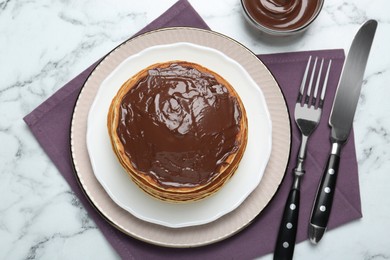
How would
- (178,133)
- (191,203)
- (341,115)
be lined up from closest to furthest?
(178,133) < (191,203) < (341,115)

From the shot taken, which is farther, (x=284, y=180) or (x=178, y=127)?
(x=284, y=180)

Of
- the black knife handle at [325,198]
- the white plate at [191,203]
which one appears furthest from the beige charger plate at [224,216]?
the black knife handle at [325,198]

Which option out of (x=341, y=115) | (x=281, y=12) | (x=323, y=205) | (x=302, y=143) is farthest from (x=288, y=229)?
(x=281, y=12)

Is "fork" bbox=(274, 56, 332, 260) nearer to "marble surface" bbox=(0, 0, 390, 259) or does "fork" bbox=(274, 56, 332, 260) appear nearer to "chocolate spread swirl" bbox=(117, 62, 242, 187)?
"marble surface" bbox=(0, 0, 390, 259)

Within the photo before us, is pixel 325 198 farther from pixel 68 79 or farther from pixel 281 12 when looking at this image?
pixel 68 79

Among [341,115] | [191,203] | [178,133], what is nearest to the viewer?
[178,133]

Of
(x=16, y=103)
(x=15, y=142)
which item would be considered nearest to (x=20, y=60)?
(x=16, y=103)

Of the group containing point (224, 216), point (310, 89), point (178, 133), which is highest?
point (178, 133)
